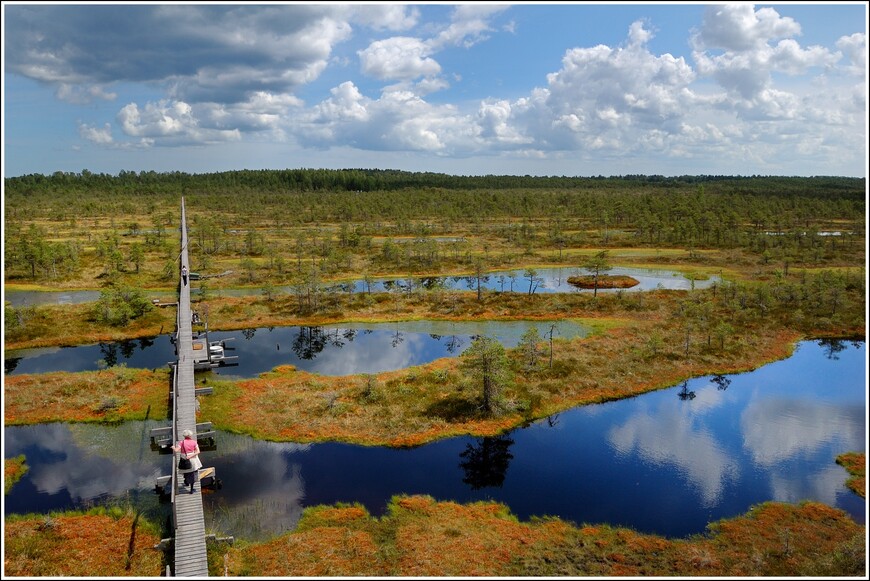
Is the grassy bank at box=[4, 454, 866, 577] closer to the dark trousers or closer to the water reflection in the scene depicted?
the water reflection

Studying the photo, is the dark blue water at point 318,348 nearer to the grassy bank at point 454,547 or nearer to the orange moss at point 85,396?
the orange moss at point 85,396

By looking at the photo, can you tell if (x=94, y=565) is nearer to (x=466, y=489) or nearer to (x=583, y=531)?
(x=466, y=489)

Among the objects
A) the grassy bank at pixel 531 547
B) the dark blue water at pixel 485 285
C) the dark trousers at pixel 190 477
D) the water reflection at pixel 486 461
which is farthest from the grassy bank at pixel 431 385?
the dark blue water at pixel 485 285

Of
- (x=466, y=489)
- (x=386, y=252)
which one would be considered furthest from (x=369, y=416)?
(x=386, y=252)

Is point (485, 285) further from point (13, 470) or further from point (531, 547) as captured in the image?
point (13, 470)

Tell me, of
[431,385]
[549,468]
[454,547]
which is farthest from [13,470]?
[549,468]

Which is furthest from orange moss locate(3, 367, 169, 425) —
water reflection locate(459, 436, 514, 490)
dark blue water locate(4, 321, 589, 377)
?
water reflection locate(459, 436, 514, 490)
